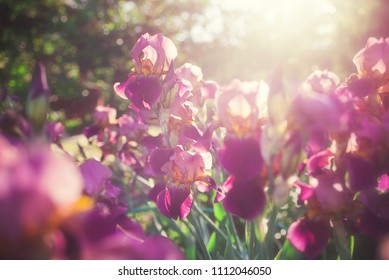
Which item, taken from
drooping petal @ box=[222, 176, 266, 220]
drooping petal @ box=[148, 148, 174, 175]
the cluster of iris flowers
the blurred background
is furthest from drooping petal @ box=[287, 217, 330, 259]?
the blurred background

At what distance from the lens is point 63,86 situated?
351 centimetres

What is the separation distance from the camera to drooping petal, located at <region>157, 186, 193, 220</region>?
0.68m

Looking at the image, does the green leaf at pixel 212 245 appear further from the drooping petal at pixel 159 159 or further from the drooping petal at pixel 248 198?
the drooping petal at pixel 248 198

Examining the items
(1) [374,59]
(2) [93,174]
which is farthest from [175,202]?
(1) [374,59]

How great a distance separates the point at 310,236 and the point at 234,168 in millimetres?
178

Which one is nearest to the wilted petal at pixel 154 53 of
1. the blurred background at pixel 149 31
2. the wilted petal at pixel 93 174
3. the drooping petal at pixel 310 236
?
the wilted petal at pixel 93 174

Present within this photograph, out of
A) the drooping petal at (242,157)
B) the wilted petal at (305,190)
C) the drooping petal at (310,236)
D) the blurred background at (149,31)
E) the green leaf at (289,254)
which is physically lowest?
the blurred background at (149,31)

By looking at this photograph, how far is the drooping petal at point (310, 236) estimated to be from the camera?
548 millimetres

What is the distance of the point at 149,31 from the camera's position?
3410 mm

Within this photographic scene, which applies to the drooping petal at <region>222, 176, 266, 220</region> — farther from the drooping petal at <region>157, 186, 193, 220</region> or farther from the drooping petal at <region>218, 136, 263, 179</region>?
the drooping petal at <region>157, 186, 193, 220</region>

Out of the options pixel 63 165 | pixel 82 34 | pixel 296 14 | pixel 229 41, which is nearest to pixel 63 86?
pixel 82 34

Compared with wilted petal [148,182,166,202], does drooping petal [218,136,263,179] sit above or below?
above

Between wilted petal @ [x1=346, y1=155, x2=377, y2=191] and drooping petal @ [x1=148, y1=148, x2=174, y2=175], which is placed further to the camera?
drooping petal @ [x1=148, y1=148, x2=174, y2=175]
